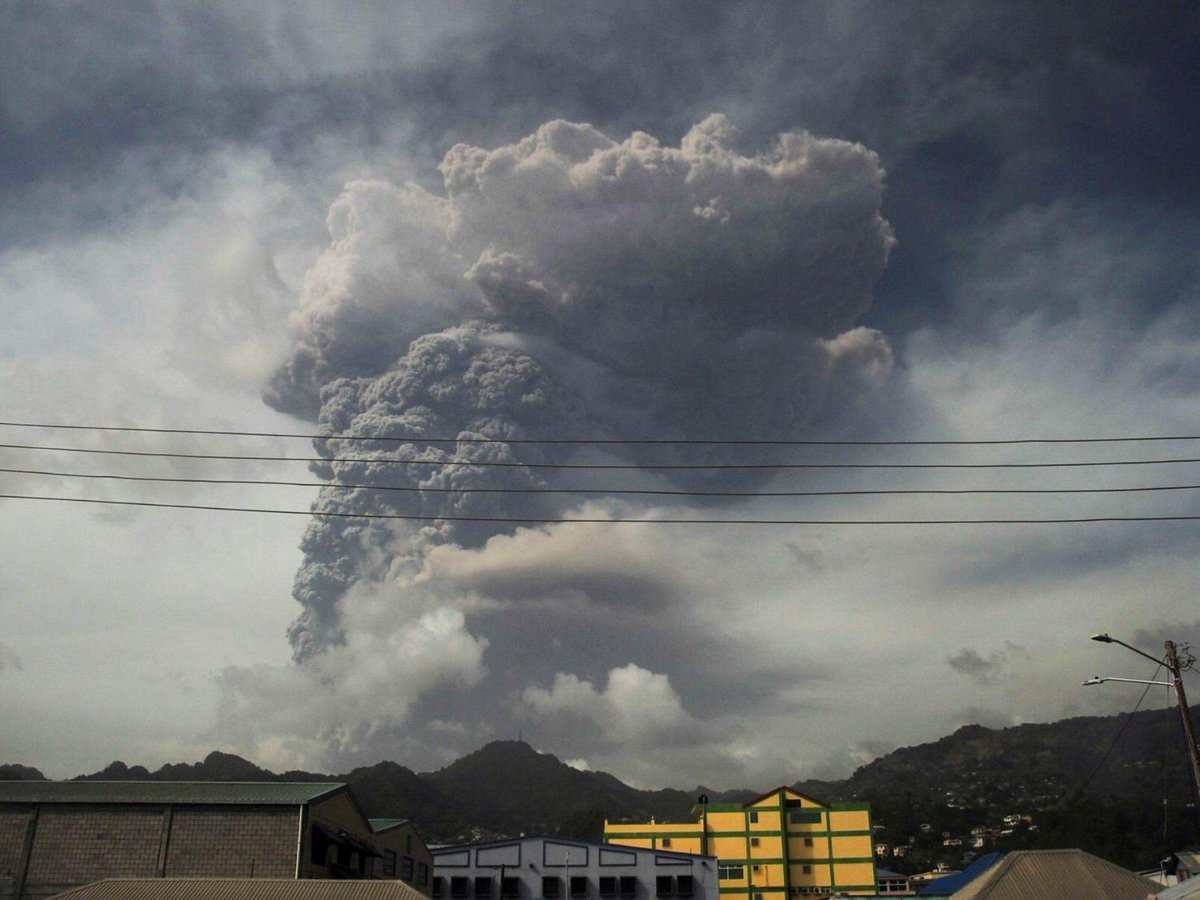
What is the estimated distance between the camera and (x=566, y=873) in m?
80.2

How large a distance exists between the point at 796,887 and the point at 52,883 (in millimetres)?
68628

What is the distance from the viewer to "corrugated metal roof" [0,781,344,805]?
52.0 meters

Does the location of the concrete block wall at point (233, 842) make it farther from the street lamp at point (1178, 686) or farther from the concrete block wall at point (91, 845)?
the street lamp at point (1178, 686)

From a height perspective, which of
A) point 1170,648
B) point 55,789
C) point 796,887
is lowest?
point 796,887

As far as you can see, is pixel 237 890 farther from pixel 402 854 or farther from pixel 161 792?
pixel 402 854

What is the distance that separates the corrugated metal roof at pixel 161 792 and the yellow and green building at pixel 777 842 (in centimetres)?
5061

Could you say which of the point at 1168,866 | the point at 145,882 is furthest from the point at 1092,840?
the point at 145,882

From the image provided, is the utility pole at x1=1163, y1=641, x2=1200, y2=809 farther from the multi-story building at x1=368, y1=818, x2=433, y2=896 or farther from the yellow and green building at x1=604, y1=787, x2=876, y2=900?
the yellow and green building at x1=604, y1=787, x2=876, y2=900

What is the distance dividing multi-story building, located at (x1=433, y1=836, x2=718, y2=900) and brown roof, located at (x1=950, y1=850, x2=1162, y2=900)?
45.1 meters

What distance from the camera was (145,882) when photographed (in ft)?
157

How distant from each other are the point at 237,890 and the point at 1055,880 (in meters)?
36.9

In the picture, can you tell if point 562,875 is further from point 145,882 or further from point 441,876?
point 145,882

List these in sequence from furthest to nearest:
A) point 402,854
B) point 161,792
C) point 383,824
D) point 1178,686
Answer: point 402,854, point 383,824, point 161,792, point 1178,686

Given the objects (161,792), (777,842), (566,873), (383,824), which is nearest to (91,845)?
(161,792)
